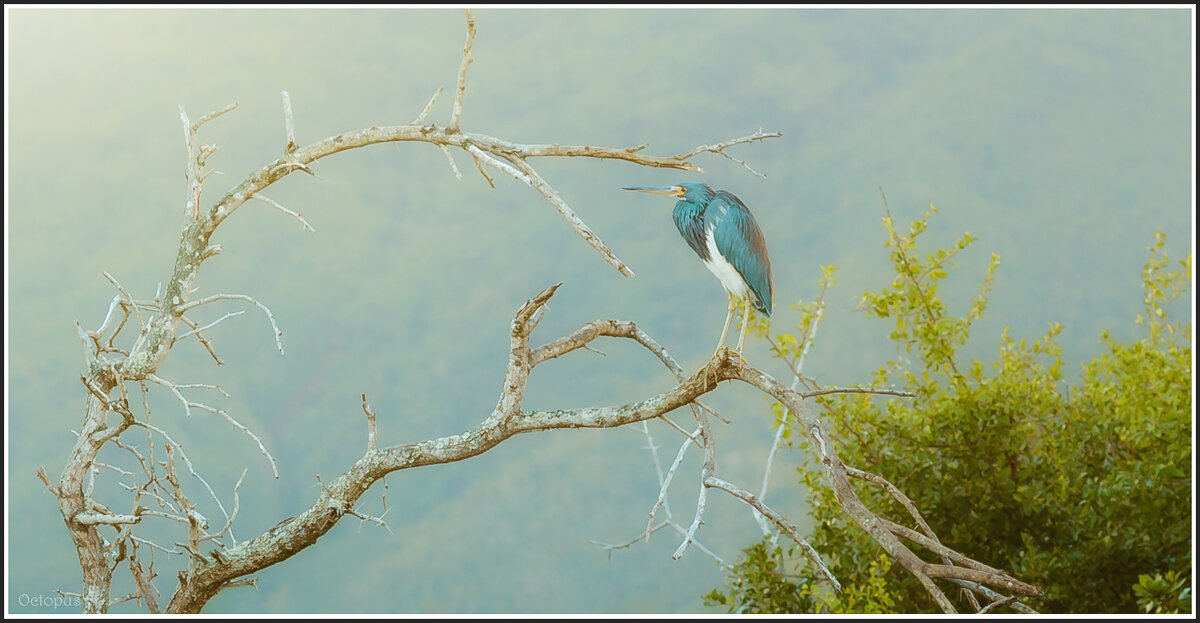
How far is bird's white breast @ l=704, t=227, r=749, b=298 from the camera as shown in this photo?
11.2 feet

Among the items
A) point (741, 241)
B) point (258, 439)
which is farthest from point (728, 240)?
point (258, 439)

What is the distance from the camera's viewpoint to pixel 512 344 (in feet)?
10.1

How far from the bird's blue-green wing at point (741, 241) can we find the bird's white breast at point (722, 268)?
18mm

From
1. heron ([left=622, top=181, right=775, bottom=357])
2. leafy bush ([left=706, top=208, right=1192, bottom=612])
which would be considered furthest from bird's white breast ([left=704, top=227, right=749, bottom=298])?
leafy bush ([left=706, top=208, right=1192, bottom=612])

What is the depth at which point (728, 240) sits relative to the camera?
3385 mm

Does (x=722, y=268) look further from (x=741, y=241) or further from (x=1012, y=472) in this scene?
(x=1012, y=472)

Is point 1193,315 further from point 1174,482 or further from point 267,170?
point 267,170

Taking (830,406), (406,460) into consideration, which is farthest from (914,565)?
(830,406)

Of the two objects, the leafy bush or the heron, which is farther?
the leafy bush

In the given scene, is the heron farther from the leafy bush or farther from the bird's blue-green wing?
the leafy bush

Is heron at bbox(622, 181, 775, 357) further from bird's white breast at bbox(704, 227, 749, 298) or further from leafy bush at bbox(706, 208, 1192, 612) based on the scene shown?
leafy bush at bbox(706, 208, 1192, 612)

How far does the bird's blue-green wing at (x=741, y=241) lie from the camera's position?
11.1 feet

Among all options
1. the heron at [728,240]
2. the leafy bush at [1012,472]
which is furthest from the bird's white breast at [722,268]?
the leafy bush at [1012,472]

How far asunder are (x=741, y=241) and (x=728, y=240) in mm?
41
